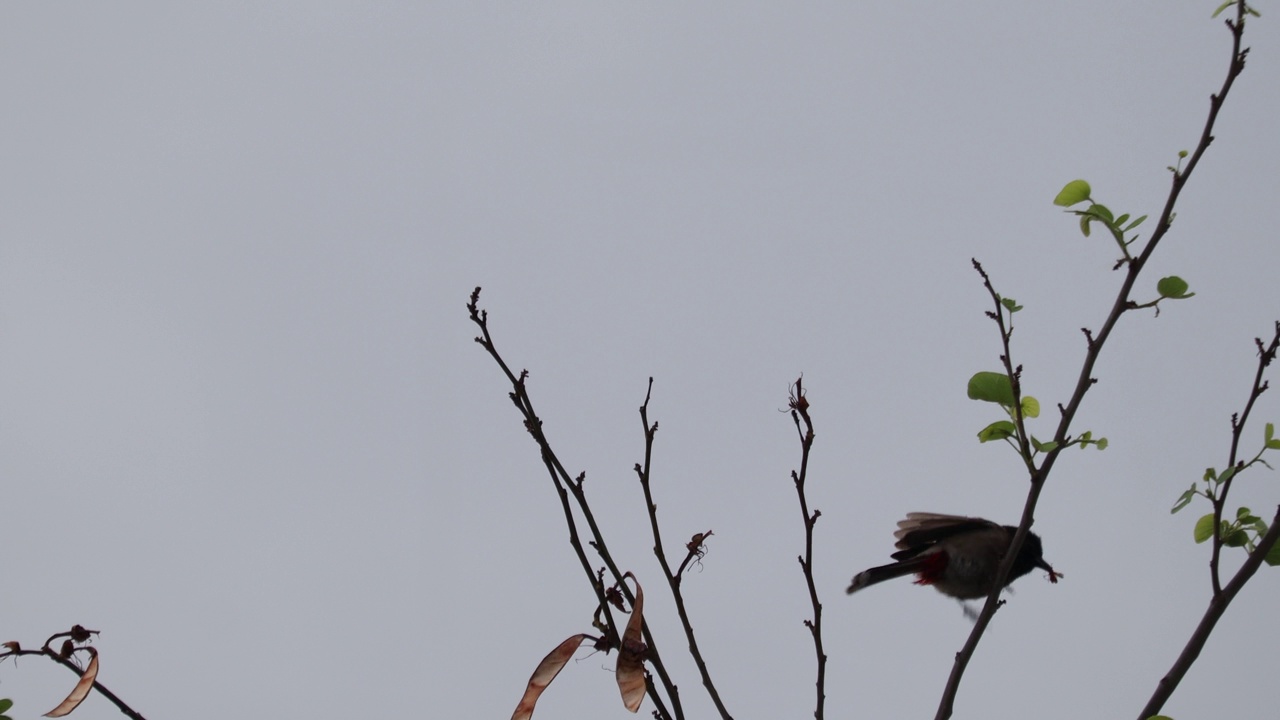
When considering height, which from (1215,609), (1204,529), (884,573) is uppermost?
(884,573)

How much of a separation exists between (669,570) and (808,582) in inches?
Answer: 15.7

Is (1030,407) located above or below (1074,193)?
below

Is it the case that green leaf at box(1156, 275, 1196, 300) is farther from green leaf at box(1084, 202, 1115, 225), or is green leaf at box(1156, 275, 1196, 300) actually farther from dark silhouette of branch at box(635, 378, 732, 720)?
dark silhouette of branch at box(635, 378, 732, 720)

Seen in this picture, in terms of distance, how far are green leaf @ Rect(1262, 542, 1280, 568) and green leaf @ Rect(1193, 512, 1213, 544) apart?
0.81 feet

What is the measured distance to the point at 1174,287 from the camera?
2.94m

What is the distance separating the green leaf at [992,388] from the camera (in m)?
2.97

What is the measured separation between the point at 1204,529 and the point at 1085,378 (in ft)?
2.90

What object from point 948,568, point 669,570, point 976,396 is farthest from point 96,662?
point 948,568

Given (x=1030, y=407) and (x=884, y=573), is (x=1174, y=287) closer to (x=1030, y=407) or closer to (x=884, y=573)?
(x=1030, y=407)

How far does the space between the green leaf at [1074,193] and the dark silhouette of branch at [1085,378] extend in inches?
10.1

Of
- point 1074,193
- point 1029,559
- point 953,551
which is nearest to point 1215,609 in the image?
point 1074,193

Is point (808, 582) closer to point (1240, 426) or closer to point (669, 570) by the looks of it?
point (669, 570)

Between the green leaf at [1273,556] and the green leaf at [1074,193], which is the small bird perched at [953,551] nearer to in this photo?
the green leaf at [1273,556]

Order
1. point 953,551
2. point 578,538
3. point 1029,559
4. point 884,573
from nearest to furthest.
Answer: point 578,538 < point 884,573 < point 953,551 < point 1029,559
